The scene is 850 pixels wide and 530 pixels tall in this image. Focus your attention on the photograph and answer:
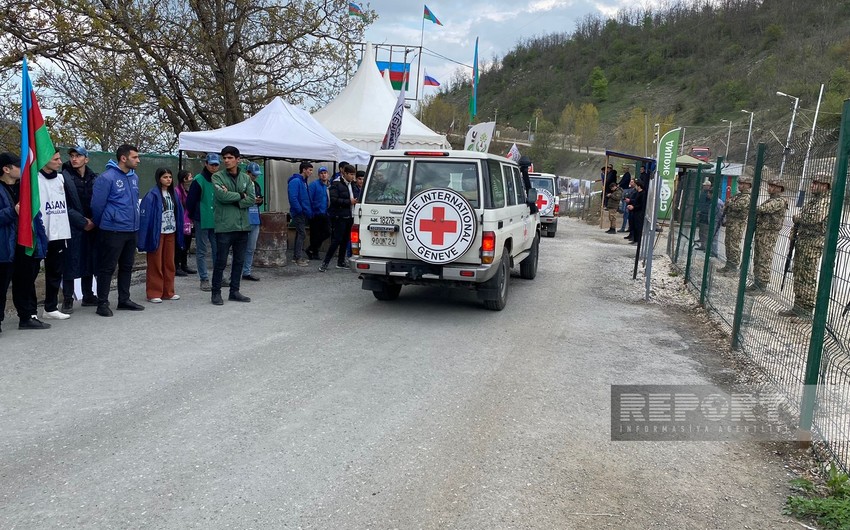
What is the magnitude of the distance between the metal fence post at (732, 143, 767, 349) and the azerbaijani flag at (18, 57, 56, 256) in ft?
24.1

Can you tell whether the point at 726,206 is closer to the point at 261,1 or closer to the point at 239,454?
the point at 239,454

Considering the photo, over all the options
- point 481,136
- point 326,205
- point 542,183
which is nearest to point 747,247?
point 326,205

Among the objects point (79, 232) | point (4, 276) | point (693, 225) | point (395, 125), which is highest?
point (395, 125)

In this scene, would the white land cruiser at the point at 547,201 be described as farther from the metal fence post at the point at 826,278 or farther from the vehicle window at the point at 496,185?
the metal fence post at the point at 826,278

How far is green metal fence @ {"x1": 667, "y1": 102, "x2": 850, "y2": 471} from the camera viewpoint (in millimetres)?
4332

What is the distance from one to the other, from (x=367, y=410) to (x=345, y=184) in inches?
299

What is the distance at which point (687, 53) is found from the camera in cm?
12681

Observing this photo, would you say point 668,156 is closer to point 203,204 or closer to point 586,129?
point 203,204

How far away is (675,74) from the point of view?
119625 millimetres

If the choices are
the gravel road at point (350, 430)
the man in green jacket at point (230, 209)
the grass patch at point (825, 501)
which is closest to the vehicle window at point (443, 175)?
the gravel road at point (350, 430)

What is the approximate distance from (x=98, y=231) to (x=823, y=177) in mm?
7559

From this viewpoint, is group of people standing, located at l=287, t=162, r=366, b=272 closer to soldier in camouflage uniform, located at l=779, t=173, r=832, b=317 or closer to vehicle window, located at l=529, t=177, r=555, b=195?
soldier in camouflage uniform, located at l=779, t=173, r=832, b=317

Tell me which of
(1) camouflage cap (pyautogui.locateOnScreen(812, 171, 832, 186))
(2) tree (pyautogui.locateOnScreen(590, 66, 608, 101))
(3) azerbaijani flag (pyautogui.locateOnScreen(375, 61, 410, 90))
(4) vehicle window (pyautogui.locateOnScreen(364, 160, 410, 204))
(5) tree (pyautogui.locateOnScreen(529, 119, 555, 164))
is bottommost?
(4) vehicle window (pyautogui.locateOnScreen(364, 160, 410, 204))

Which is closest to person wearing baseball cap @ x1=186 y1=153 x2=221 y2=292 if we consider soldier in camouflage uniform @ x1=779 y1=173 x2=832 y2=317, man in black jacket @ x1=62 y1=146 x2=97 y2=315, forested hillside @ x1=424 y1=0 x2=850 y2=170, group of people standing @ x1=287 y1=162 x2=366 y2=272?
man in black jacket @ x1=62 y1=146 x2=97 y2=315
